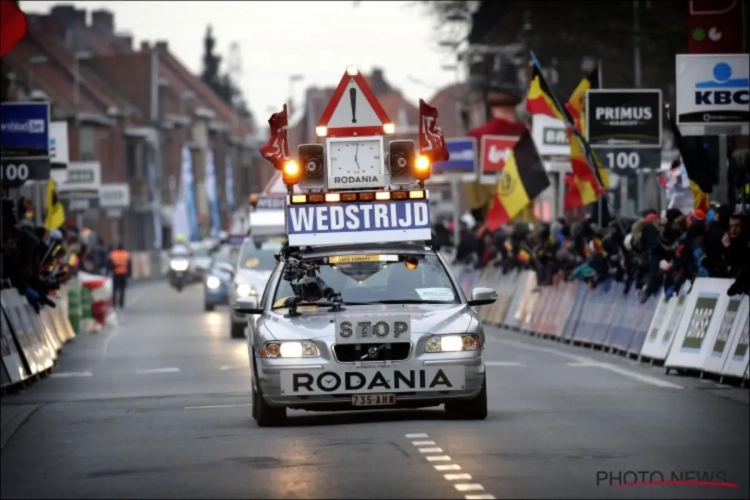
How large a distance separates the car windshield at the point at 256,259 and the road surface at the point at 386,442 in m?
9.01

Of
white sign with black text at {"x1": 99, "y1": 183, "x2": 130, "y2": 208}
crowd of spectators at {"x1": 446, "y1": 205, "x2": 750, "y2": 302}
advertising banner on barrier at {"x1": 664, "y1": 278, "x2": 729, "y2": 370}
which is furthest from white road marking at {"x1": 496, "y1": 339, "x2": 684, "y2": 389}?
white sign with black text at {"x1": 99, "y1": 183, "x2": 130, "y2": 208}

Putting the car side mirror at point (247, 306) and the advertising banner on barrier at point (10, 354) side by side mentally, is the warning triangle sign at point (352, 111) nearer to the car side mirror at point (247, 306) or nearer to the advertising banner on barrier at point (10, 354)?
the car side mirror at point (247, 306)

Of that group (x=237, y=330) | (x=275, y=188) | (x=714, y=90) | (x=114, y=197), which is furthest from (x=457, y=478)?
(x=114, y=197)

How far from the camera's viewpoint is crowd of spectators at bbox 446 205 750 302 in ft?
73.8

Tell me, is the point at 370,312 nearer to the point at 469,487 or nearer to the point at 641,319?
the point at 469,487

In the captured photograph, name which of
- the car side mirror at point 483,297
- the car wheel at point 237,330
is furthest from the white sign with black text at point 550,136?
the car side mirror at point 483,297

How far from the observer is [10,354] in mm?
23797

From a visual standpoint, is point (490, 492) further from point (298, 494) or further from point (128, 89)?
point (128, 89)

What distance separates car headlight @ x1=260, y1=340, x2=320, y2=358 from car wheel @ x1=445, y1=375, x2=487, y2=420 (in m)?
1.23

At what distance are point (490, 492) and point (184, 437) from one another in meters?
4.94

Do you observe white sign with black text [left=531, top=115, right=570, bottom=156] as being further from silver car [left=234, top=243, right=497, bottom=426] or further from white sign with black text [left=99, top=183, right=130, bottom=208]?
white sign with black text [left=99, top=183, right=130, bottom=208]

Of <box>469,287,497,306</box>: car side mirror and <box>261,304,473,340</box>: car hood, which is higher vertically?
<box>469,287,497,306</box>: car side mirror

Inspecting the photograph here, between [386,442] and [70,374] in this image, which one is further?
[70,374]

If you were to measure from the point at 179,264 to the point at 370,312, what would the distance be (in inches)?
2276
